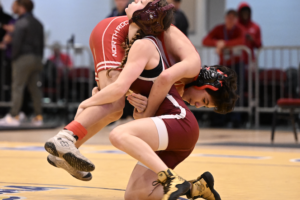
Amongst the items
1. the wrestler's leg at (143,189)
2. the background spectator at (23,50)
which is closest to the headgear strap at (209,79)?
the wrestler's leg at (143,189)

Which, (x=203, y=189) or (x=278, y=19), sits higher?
(x=278, y=19)

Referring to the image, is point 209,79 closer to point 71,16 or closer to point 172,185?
point 172,185

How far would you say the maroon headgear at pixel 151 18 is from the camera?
106 inches

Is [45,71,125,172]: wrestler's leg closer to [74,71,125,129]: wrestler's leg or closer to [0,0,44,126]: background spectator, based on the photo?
[74,71,125,129]: wrestler's leg

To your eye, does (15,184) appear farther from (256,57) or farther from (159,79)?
(256,57)

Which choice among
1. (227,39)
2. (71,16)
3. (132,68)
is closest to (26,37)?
(227,39)

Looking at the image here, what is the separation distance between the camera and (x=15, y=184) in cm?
304

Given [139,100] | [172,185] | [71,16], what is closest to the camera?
[172,185]

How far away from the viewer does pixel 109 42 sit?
304cm

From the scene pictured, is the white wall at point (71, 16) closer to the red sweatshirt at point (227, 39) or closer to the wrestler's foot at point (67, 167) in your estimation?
the red sweatshirt at point (227, 39)

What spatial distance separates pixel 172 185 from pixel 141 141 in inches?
10.7

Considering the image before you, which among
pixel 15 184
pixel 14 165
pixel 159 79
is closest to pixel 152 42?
pixel 159 79

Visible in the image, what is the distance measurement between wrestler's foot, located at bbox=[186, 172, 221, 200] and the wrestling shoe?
0.62 feet

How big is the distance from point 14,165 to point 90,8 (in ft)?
25.8
